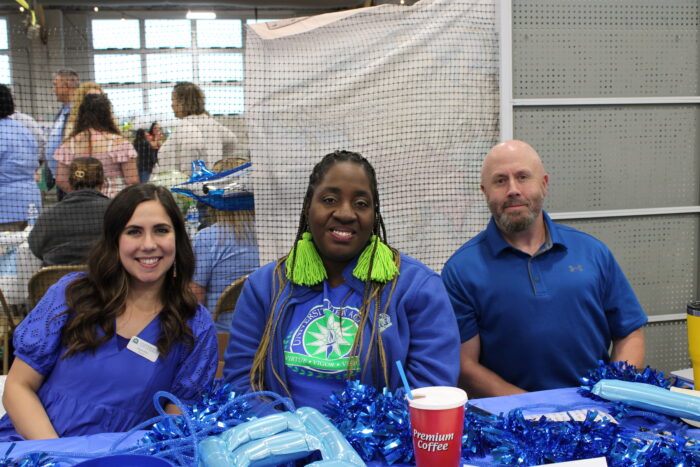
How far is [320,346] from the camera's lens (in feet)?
5.54

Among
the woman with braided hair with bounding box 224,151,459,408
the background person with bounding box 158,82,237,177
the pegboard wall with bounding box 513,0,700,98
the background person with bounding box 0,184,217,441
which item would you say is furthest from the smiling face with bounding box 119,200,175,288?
the background person with bounding box 158,82,237,177

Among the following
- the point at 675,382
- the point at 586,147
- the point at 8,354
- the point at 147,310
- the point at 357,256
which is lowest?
the point at 8,354

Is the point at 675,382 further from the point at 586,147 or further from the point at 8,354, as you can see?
the point at 8,354

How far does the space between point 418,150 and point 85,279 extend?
1.93m

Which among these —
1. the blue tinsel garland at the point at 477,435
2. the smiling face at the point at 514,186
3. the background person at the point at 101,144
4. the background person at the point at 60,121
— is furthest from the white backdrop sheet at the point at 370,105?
the background person at the point at 60,121

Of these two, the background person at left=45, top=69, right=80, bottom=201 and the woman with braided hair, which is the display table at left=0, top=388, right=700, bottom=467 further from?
the background person at left=45, top=69, right=80, bottom=201

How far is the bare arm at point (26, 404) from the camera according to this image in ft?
5.62

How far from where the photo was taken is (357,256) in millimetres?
1819

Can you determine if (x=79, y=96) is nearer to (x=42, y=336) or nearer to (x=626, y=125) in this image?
(x=42, y=336)

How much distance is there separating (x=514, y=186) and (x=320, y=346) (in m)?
0.99

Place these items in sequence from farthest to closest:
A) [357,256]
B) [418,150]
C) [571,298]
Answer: [418,150], [571,298], [357,256]

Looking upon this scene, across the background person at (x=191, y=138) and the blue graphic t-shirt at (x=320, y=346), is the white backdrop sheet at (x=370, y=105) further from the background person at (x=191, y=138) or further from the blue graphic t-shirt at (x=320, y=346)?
the blue graphic t-shirt at (x=320, y=346)

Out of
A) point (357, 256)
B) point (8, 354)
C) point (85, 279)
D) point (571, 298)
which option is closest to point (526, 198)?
point (571, 298)

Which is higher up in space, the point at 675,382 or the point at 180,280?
the point at 180,280
